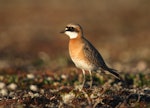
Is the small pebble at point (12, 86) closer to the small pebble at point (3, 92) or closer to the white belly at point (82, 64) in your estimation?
the small pebble at point (3, 92)

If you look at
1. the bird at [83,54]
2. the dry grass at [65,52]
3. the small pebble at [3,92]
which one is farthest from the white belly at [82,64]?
the small pebble at [3,92]

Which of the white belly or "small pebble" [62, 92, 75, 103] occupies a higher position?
the white belly

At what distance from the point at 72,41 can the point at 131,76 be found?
2.69 metres

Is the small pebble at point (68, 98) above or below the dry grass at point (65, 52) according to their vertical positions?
above

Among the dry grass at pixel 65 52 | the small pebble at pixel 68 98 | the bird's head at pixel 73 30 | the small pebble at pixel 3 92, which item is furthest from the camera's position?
the bird's head at pixel 73 30

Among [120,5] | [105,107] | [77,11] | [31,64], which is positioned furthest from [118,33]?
[105,107]

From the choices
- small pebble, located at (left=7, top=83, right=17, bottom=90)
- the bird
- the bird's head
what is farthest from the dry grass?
the bird's head

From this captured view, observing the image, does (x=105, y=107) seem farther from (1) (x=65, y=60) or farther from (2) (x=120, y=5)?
(2) (x=120, y=5)

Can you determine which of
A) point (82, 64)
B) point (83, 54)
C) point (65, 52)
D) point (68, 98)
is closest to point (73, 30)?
point (83, 54)

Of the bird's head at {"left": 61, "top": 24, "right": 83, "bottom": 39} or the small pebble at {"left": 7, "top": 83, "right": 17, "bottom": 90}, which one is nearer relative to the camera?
the bird's head at {"left": 61, "top": 24, "right": 83, "bottom": 39}

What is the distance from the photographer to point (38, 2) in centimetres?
4450

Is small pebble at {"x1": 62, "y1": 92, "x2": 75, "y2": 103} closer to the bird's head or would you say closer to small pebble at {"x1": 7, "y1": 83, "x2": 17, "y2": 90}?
the bird's head

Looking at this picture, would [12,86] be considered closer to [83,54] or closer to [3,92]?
[3,92]

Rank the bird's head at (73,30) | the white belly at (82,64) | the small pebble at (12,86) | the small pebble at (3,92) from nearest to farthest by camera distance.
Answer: the white belly at (82,64)
the small pebble at (3,92)
the bird's head at (73,30)
the small pebble at (12,86)
